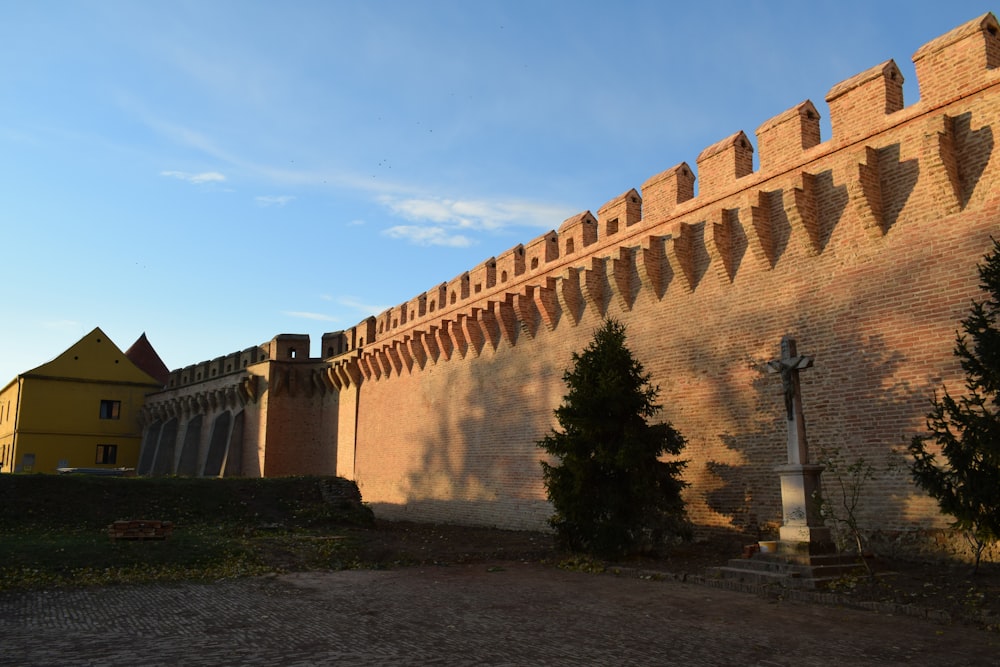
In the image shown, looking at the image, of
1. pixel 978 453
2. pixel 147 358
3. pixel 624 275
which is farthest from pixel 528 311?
pixel 147 358

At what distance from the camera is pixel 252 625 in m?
7.46

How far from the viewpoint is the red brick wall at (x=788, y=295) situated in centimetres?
1042

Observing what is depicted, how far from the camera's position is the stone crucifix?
10.2 meters

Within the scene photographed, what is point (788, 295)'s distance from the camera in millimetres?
12562

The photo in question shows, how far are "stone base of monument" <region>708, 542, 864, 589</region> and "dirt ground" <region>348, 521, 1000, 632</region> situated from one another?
0.65ft

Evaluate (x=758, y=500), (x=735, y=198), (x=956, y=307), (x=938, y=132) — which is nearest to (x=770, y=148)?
(x=735, y=198)

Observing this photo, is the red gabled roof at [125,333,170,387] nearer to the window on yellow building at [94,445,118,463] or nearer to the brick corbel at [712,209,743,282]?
the window on yellow building at [94,445,118,463]

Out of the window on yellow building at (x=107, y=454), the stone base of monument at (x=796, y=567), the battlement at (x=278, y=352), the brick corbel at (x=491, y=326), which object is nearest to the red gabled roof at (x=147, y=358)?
the window on yellow building at (x=107, y=454)

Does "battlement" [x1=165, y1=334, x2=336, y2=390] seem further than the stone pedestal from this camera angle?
Yes

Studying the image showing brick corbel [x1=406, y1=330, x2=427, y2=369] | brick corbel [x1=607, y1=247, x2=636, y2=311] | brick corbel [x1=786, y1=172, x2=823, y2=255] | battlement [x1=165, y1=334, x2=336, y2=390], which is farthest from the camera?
battlement [x1=165, y1=334, x2=336, y2=390]

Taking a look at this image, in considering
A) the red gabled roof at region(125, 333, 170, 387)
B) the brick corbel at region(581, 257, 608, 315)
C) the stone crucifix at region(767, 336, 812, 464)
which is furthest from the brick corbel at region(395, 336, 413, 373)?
the red gabled roof at region(125, 333, 170, 387)

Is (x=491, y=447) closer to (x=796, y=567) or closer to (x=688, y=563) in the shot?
(x=688, y=563)

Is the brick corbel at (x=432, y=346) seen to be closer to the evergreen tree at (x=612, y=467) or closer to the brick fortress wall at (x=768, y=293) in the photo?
the brick fortress wall at (x=768, y=293)

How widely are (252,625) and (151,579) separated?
4.38 m
